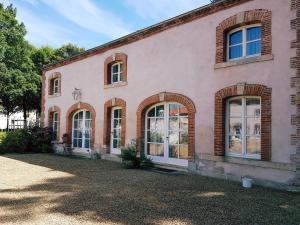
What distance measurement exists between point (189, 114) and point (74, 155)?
7.32 metres

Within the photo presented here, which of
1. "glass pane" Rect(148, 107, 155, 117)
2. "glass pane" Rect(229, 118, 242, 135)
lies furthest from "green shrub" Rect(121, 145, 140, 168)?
"glass pane" Rect(229, 118, 242, 135)

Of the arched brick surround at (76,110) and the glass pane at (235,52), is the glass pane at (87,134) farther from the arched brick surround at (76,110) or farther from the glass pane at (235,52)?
the glass pane at (235,52)

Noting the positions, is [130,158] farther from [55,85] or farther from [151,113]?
[55,85]

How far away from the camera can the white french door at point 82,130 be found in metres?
14.5

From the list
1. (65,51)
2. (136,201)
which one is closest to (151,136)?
(136,201)

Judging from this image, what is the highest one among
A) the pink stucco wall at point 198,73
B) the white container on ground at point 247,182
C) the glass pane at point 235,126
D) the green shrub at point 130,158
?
the pink stucco wall at point 198,73

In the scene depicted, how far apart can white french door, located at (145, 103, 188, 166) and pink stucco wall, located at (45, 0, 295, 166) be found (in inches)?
23.2

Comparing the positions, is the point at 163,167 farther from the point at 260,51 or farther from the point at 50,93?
the point at 50,93

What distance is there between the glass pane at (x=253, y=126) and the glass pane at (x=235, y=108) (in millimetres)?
340

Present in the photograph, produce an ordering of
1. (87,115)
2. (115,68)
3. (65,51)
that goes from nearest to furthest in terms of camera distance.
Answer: (115,68)
(87,115)
(65,51)

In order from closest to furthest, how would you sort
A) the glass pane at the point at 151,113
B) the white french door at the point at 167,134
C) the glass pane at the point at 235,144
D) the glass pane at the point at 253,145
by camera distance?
the glass pane at the point at 253,145, the glass pane at the point at 235,144, the white french door at the point at 167,134, the glass pane at the point at 151,113

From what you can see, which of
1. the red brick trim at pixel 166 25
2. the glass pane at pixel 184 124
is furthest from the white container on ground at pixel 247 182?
the red brick trim at pixel 166 25

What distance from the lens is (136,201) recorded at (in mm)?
6000

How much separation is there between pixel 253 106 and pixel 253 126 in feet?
1.70
